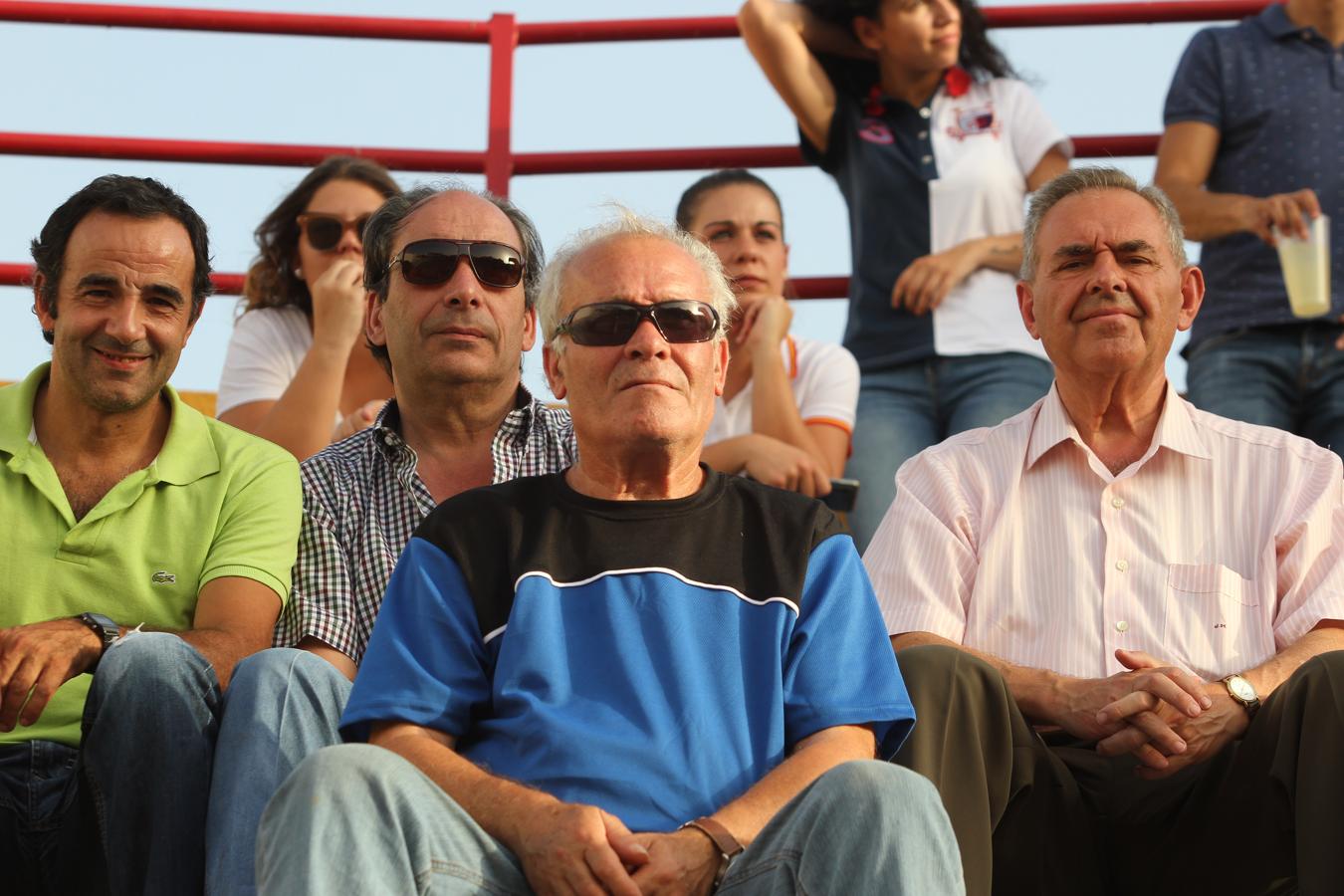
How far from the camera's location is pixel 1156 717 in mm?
3098

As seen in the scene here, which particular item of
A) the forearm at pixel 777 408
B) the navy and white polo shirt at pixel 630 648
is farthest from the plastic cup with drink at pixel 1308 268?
the navy and white polo shirt at pixel 630 648

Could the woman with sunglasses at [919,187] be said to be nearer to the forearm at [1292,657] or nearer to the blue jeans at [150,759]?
the forearm at [1292,657]

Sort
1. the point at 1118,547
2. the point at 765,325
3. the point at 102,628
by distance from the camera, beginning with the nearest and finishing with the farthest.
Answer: the point at 102,628 → the point at 1118,547 → the point at 765,325

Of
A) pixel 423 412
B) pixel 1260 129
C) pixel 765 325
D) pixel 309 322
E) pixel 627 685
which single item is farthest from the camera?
pixel 1260 129

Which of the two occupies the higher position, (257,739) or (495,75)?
(495,75)

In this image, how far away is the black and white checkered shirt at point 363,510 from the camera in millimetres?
3455

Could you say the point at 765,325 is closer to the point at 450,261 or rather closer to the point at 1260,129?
the point at 450,261

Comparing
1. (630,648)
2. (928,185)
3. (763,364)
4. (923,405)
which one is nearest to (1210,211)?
(928,185)

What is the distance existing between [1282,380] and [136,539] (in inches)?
120

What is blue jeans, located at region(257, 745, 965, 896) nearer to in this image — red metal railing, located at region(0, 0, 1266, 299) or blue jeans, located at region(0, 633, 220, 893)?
blue jeans, located at region(0, 633, 220, 893)

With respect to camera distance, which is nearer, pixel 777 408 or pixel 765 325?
pixel 777 408

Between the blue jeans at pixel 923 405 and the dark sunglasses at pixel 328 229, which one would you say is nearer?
the blue jeans at pixel 923 405

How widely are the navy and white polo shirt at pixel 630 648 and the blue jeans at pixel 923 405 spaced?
1845 mm

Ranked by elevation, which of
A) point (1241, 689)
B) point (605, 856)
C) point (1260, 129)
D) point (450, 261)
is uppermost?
point (1260, 129)
